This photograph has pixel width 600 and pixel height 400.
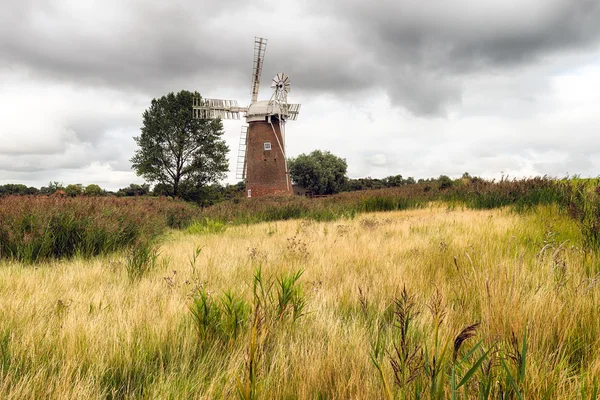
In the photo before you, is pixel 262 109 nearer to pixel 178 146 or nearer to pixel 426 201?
pixel 178 146

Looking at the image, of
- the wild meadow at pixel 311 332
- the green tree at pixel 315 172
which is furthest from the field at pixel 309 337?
the green tree at pixel 315 172

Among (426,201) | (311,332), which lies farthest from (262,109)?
(311,332)

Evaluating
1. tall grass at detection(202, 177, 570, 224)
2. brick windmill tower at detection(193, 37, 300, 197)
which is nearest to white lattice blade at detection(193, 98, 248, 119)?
brick windmill tower at detection(193, 37, 300, 197)

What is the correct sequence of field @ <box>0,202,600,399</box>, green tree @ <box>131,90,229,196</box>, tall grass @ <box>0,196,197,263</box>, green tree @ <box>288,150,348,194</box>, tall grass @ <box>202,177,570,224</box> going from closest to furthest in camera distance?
1. field @ <box>0,202,600,399</box>
2. tall grass @ <box>0,196,197,263</box>
3. tall grass @ <box>202,177,570,224</box>
4. green tree @ <box>131,90,229,196</box>
5. green tree @ <box>288,150,348,194</box>

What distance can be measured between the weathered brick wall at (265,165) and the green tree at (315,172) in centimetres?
2792

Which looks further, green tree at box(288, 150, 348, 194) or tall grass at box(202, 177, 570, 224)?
green tree at box(288, 150, 348, 194)

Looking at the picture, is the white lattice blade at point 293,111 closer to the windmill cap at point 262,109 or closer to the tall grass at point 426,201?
the windmill cap at point 262,109

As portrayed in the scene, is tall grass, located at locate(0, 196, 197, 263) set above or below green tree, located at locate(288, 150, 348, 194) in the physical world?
below

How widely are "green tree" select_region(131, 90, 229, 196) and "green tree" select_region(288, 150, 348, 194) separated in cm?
2831

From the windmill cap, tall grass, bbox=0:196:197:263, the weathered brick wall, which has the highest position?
the windmill cap

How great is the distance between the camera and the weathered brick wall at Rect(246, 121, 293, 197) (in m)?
31.3

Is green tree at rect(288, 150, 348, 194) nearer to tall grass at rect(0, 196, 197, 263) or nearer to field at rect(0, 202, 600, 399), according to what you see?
tall grass at rect(0, 196, 197, 263)

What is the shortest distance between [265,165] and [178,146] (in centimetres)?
865

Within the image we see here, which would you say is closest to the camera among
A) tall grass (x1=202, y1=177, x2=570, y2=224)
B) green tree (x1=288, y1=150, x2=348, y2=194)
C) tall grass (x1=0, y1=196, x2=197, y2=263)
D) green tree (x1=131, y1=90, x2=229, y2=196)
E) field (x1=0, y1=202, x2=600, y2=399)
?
field (x1=0, y1=202, x2=600, y2=399)
